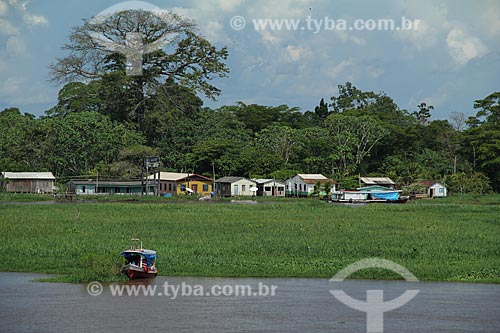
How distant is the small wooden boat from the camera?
22748 mm

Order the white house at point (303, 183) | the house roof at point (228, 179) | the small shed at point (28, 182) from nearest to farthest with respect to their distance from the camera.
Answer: the small shed at point (28, 182) < the house roof at point (228, 179) < the white house at point (303, 183)

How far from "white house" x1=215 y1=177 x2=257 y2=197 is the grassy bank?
29.6 m

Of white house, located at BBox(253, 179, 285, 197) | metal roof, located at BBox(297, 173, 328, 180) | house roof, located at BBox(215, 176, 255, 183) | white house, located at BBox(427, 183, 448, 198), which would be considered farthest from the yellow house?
white house, located at BBox(427, 183, 448, 198)

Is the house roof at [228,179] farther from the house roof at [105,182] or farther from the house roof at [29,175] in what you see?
the house roof at [29,175]

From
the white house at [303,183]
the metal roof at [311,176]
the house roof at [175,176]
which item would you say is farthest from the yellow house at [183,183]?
the metal roof at [311,176]

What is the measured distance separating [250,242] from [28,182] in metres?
45.3

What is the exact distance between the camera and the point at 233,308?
19422mm

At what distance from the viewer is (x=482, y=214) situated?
155 feet

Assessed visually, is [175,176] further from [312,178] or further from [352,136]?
[352,136]

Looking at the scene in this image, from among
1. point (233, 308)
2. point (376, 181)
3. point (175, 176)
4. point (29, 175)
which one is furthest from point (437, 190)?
point (233, 308)

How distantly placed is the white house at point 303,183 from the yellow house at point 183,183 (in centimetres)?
866

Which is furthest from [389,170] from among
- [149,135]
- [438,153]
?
[149,135]

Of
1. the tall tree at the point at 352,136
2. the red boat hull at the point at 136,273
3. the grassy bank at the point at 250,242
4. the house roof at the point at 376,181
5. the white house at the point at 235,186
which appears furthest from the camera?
the tall tree at the point at 352,136

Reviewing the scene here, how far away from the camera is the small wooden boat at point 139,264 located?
22.7 meters
